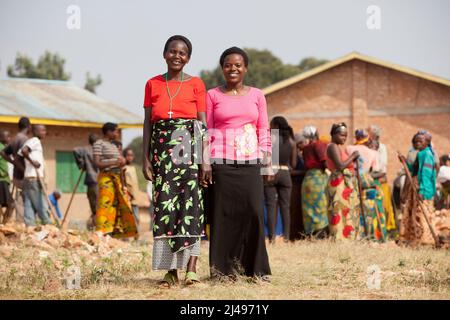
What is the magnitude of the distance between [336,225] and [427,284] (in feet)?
13.5

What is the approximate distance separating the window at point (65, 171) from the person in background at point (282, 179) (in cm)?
944

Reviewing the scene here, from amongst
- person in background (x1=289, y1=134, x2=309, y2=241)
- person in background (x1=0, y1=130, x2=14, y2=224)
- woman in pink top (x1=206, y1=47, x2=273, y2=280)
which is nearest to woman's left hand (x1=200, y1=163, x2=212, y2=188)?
woman in pink top (x1=206, y1=47, x2=273, y2=280)

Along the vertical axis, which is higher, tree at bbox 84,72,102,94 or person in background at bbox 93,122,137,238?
tree at bbox 84,72,102,94

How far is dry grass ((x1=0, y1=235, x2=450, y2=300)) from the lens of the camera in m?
6.08

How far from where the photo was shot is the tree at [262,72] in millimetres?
51406

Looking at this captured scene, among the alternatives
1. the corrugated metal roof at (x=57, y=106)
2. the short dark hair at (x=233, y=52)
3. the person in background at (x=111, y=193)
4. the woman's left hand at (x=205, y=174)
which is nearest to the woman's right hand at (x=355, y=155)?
the person in background at (x=111, y=193)

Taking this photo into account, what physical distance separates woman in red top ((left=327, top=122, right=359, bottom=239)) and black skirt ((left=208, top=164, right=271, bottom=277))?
3.98 meters

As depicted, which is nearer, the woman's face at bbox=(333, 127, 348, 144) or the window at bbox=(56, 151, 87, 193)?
the woman's face at bbox=(333, 127, 348, 144)

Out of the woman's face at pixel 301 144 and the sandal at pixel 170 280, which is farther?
the woman's face at pixel 301 144

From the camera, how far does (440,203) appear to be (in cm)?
1508

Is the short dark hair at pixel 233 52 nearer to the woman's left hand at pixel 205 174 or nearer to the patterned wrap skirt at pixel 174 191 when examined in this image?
the patterned wrap skirt at pixel 174 191

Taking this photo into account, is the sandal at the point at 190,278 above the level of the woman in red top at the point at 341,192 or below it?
below

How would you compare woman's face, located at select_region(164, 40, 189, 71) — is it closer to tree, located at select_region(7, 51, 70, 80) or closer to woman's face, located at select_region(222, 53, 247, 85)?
woman's face, located at select_region(222, 53, 247, 85)
